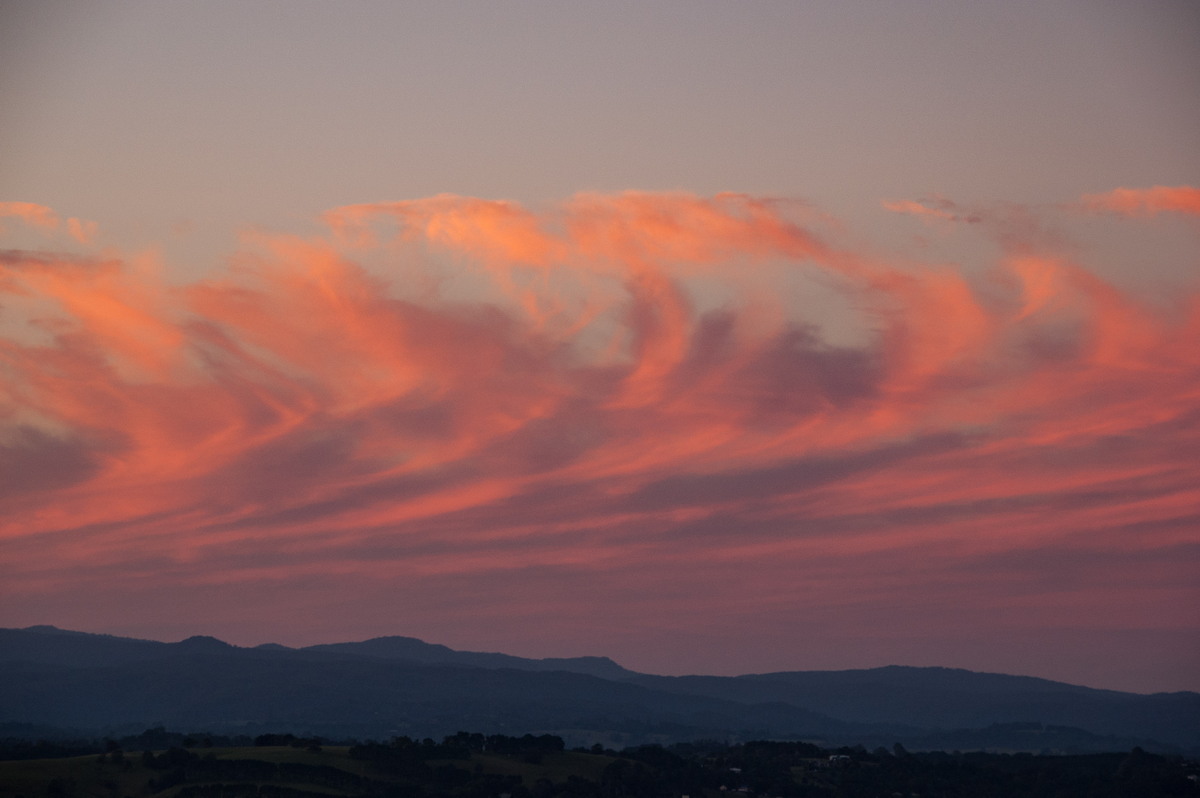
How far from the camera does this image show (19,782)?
609 feet

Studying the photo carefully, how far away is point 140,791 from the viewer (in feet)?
644

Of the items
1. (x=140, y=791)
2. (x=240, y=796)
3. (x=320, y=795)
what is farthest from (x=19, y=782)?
(x=320, y=795)

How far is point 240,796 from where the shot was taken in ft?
628

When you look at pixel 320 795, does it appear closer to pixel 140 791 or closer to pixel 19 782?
pixel 140 791

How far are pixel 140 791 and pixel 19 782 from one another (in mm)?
18297

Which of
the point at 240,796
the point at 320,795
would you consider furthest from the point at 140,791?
the point at 320,795

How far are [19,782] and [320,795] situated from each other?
4406cm

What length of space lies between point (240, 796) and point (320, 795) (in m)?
12.5

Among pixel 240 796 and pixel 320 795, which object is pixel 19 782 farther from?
pixel 320 795

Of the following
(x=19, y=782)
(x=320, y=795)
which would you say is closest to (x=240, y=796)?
(x=320, y=795)

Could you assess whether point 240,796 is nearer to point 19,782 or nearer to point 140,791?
point 140,791

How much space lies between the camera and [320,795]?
19062 centimetres
